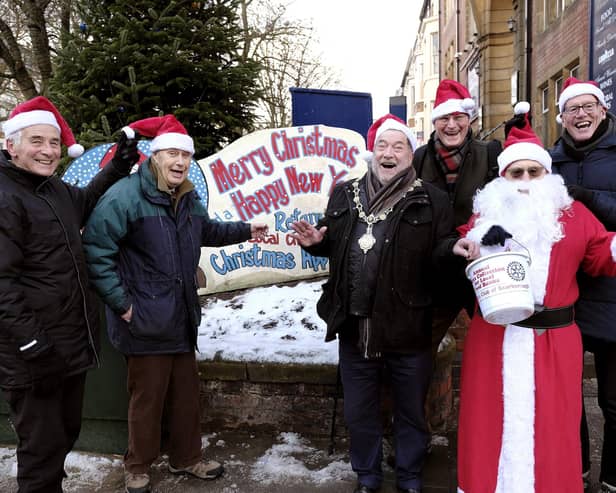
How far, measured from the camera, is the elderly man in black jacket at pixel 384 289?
2631 mm

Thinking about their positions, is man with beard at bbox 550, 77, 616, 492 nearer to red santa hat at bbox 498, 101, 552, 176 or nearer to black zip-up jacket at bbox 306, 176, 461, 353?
red santa hat at bbox 498, 101, 552, 176


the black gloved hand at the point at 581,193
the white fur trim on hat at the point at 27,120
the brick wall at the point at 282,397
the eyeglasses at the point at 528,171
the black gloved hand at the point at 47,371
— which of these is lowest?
the brick wall at the point at 282,397

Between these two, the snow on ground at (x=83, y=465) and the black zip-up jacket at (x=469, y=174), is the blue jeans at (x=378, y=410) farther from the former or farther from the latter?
the snow on ground at (x=83, y=465)

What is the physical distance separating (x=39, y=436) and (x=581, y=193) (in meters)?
2.71

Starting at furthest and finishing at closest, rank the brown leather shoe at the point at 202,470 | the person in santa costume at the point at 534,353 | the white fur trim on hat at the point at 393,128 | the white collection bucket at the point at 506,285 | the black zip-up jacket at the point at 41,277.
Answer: the brown leather shoe at the point at 202,470, the white fur trim on hat at the point at 393,128, the person in santa costume at the point at 534,353, the black zip-up jacket at the point at 41,277, the white collection bucket at the point at 506,285

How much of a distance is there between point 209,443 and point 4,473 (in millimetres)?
1188

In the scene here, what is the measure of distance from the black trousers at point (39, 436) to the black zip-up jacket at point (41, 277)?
0.15m

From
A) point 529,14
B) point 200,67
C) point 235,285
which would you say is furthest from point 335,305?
point 529,14

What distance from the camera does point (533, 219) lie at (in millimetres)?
2309

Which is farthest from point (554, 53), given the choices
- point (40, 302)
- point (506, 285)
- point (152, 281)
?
point (40, 302)

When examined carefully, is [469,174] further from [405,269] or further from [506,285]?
[506,285]

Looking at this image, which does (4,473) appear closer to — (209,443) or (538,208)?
(209,443)

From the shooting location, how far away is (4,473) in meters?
3.15

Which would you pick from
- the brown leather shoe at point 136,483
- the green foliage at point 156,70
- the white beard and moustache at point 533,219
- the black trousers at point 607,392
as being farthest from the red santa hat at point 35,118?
the green foliage at point 156,70
